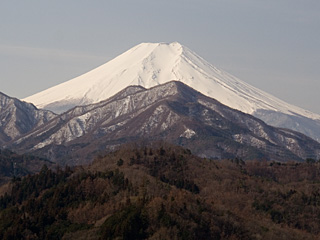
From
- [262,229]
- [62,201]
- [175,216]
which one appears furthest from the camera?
[62,201]

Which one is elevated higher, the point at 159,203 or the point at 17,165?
the point at 159,203

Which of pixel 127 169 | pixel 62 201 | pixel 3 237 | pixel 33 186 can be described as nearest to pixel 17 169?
pixel 33 186

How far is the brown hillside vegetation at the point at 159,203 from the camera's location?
71625mm

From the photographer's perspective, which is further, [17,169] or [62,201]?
[17,169]

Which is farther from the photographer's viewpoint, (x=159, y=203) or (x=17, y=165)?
(x=17, y=165)

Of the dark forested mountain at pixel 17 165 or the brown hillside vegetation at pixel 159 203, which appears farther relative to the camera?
Answer: the dark forested mountain at pixel 17 165

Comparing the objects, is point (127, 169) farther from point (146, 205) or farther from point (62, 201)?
point (146, 205)

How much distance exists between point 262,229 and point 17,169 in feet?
359

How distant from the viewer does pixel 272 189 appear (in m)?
116

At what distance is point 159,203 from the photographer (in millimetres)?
75250

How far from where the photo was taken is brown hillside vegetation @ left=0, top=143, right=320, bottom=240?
71625 millimetres

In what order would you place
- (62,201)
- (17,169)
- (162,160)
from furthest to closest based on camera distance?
1. (17,169)
2. (162,160)
3. (62,201)

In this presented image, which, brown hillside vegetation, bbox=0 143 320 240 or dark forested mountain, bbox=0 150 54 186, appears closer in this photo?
brown hillside vegetation, bbox=0 143 320 240

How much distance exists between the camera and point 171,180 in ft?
369
